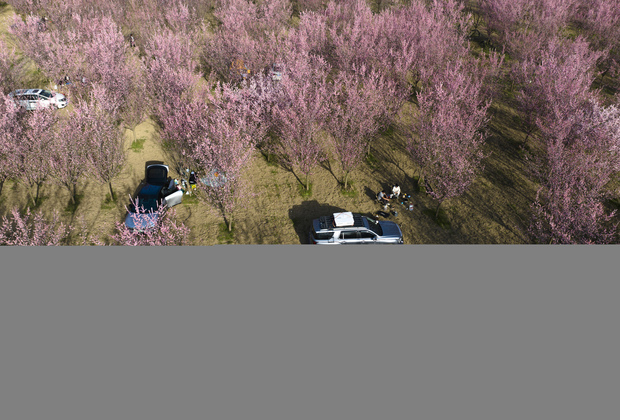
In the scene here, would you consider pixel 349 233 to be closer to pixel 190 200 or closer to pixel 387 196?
pixel 387 196

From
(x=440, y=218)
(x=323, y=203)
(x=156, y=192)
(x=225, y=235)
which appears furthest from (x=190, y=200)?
(x=440, y=218)

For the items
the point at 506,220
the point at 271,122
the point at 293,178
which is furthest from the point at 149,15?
the point at 506,220

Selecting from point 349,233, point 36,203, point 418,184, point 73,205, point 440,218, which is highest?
point 349,233

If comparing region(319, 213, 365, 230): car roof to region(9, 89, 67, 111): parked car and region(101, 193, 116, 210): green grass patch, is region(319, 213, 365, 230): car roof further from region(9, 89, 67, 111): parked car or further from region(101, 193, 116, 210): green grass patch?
region(9, 89, 67, 111): parked car

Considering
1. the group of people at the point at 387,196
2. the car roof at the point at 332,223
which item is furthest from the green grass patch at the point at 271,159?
the car roof at the point at 332,223

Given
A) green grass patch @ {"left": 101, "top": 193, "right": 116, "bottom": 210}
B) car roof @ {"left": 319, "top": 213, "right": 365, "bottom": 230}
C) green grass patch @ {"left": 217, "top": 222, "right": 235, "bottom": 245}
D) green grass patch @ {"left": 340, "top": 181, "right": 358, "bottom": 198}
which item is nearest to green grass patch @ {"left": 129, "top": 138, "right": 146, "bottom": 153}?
green grass patch @ {"left": 101, "top": 193, "right": 116, "bottom": 210}

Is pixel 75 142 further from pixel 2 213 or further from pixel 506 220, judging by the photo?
pixel 506 220
